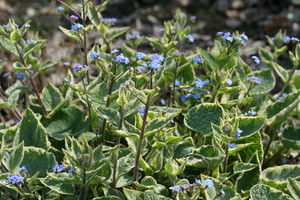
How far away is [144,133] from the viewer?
226cm

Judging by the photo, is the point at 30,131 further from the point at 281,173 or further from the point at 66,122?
the point at 281,173

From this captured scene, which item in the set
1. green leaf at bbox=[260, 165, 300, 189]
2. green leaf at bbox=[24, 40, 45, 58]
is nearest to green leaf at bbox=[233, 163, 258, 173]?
green leaf at bbox=[260, 165, 300, 189]

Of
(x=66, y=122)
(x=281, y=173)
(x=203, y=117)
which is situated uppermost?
(x=203, y=117)

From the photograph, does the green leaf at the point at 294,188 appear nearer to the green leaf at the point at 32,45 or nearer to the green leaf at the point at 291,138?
the green leaf at the point at 291,138

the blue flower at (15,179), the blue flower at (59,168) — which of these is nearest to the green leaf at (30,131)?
the blue flower at (59,168)

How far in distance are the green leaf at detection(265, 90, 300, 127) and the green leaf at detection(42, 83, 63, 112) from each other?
1626 millimetres

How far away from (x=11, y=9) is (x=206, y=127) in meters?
4.43

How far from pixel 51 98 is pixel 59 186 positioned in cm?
100

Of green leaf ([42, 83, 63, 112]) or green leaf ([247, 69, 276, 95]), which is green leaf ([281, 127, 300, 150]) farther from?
green leaf ([42, 83, 63, 112])

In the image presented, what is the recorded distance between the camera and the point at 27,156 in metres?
2.61

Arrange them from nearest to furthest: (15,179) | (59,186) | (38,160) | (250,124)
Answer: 1. (15,179)
2. (59,186)
3. (38,160)
4. (250,124)

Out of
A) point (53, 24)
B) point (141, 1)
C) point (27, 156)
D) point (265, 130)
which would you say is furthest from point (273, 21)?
point (27, 156)

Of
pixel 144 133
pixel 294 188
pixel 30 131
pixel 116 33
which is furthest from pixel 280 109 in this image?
pixel 30 131

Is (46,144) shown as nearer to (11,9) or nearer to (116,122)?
(116,122)
